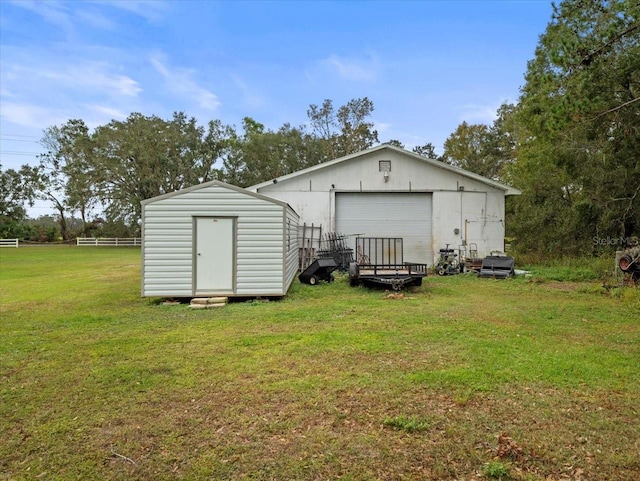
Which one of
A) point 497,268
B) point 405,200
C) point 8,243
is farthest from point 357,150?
point 8,243

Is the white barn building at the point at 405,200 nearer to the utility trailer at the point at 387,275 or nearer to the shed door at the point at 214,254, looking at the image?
the utility trailer at the point at 387,275

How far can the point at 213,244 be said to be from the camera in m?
7.67

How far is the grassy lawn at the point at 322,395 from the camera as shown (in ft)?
8.05

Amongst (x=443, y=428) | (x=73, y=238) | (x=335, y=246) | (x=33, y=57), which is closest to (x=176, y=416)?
(x=443, y=428)

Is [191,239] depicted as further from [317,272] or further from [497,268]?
[497,268]

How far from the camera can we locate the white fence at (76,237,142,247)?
3450cm

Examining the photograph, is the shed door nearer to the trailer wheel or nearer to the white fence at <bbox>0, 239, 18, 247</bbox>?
the trailer wheel

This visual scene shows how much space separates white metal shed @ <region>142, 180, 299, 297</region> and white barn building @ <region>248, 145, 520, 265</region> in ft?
18.7

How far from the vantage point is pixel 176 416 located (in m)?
3.06

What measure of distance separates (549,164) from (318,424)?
49.8ft

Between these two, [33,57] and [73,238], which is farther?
[73,238]

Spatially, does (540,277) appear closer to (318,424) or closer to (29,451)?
(318,424)

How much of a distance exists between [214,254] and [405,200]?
307 inches

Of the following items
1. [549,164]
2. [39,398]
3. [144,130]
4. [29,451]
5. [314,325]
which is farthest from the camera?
[144,130]
